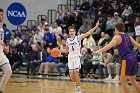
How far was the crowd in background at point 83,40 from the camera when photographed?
72.4 feet

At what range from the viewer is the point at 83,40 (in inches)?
941

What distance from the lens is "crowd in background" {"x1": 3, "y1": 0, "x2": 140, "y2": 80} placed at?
22078mm

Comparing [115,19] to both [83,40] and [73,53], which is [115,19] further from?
[73,53]

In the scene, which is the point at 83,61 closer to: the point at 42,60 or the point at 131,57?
the point at 42,60

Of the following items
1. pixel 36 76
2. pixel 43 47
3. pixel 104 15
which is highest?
pixel 104 15

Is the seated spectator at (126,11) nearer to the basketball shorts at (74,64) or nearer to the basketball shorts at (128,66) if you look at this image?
the basketball shorts at (74,64)

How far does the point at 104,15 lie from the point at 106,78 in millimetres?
5055

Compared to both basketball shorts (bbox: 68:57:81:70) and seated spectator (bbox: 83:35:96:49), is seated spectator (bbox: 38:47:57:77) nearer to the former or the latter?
seated spectator (bbox: 83:35:96:49)

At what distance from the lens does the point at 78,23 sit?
26.1 metres

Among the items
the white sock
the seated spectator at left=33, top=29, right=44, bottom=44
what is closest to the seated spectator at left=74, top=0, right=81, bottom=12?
the seated spectator at left=33, top=29, right=44, bottom=44

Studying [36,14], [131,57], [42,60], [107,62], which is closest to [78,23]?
[42,60]

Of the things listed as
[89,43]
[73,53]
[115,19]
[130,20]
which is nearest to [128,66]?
[73,53]

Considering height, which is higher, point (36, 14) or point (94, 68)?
point (36, 14)

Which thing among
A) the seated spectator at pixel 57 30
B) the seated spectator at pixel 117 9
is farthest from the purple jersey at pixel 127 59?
the seated spectator at pixel 57 30
